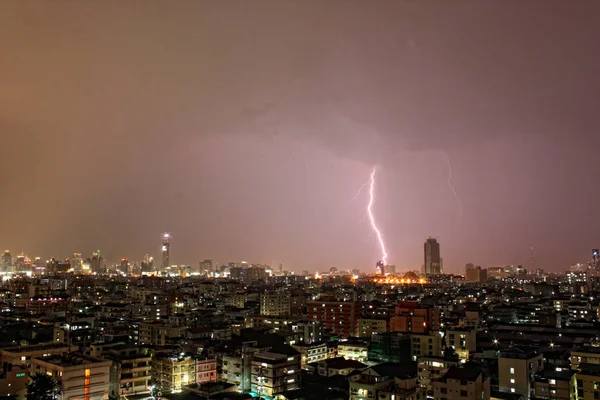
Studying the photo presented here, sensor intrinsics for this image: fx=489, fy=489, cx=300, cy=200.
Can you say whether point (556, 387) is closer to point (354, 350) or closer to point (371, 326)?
point (354, 350)

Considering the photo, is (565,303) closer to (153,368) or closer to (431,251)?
(153,368)

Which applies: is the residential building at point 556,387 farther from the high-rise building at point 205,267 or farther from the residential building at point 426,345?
the high-rise building at point 205,267

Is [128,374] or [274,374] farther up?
[128,374]

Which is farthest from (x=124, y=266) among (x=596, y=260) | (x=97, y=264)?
(x=596, y=260)

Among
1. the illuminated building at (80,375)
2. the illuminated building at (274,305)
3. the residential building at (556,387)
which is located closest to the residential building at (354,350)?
the residential building at (556,387)

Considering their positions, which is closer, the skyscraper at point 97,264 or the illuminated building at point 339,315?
the illuminated building at point 339,315

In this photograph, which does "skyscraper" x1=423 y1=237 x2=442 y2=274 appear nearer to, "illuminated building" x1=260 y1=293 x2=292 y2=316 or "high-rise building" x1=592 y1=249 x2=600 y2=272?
"high-rise building" x1=592 y1=249 x2=600 y2=272
